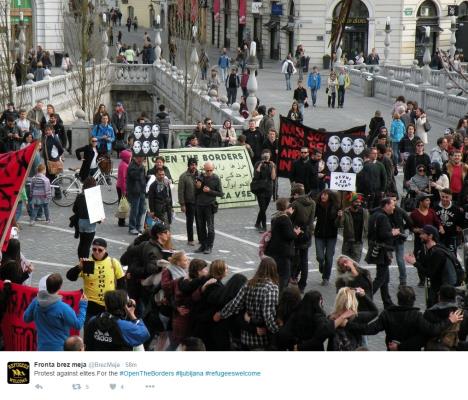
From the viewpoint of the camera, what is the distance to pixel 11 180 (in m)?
12.3

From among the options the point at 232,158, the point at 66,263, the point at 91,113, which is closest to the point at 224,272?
the point at 66,263

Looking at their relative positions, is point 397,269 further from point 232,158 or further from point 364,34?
point 364,34

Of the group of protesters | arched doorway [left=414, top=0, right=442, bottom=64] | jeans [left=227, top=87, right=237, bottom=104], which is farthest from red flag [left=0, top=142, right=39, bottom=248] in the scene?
arched doorway [left=414, top=0, right=442, bottom=64]

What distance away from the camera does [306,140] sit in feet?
70.9

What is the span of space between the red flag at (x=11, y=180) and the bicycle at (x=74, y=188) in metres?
10.4

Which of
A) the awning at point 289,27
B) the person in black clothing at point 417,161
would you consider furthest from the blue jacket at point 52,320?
the awning at point 289,27

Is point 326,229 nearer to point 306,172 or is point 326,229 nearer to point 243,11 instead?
point 306,172

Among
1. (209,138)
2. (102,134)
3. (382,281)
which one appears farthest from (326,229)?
(102,134)

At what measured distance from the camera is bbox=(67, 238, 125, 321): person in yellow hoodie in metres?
13.0

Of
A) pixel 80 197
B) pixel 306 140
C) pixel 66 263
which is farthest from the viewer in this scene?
pixel 306 140

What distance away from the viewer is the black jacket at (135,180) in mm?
19984

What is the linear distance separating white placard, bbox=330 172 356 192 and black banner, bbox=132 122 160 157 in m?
4.47

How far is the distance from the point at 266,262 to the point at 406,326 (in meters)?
1.47

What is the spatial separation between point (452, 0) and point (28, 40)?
2289 centimetres
